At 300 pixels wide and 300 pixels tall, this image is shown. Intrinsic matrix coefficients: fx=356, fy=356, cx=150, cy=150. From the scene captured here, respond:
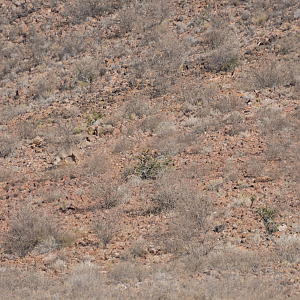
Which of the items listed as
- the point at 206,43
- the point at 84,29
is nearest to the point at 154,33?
the point at 206,43

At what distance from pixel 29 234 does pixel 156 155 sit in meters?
4.58

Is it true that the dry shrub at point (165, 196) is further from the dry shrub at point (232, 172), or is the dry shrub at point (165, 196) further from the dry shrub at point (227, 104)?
the dry shrub at point (227, 104)

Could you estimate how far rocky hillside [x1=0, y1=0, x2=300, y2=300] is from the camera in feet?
18.6

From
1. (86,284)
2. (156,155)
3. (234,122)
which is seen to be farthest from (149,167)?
(86,284)

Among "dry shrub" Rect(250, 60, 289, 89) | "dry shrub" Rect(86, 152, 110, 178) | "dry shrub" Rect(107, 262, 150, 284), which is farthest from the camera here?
"dry shrub" Rect(250, 60, 289, 89)

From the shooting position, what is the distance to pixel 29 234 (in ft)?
22.8

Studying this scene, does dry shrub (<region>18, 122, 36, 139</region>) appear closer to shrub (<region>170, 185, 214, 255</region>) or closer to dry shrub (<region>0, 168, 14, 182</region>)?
dry shrub (<region>0, 168, 14, 182</region>)

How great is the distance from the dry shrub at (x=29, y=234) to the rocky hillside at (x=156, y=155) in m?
0.03

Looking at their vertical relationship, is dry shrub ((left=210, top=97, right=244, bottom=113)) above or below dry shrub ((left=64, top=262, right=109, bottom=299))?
below

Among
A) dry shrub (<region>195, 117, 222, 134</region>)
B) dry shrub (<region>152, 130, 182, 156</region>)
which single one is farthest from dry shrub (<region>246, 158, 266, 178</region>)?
dry shrub (<region>195, 117, 222, 134</region>)

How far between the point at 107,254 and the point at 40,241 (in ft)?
4.64

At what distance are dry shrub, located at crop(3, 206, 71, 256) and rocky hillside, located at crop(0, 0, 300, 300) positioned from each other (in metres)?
0.03

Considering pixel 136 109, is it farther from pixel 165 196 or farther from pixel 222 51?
pixel 165 196

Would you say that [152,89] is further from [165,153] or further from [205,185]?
[205,185]
